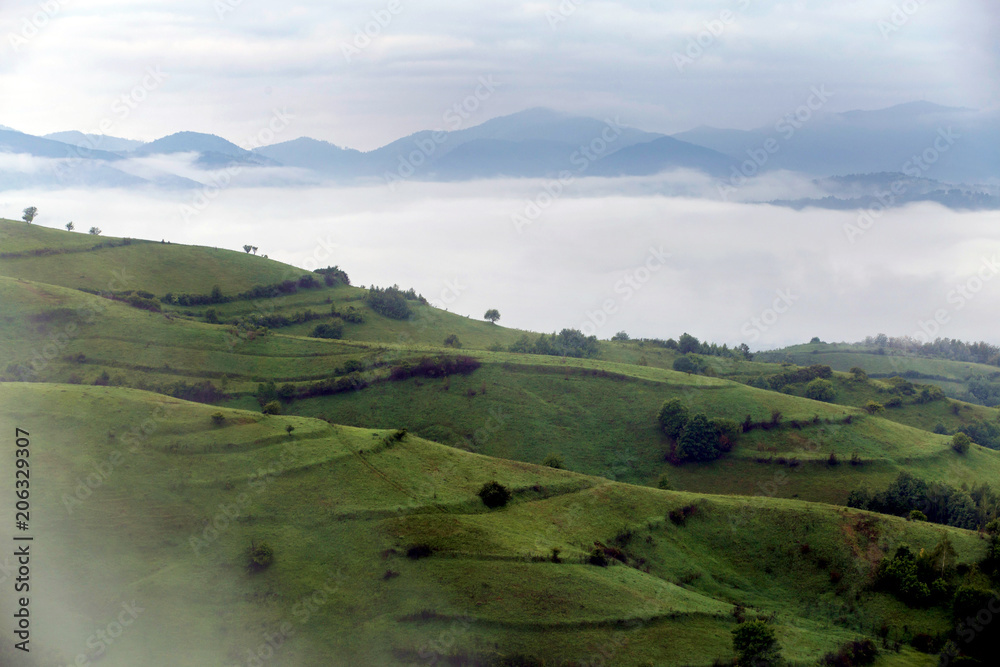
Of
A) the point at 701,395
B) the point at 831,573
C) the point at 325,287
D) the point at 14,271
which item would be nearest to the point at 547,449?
Answer: the point at 701,395

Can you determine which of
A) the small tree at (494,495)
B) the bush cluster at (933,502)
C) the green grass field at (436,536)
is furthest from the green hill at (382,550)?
the bush cluster at (933,502)

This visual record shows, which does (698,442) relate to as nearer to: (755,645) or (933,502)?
(933,502)

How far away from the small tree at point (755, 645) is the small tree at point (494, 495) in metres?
26.1

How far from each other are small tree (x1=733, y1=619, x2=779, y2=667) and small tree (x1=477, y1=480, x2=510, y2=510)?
26.1m

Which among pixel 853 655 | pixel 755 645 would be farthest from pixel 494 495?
pixel 853 655

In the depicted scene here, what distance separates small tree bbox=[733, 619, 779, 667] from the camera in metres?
53.3

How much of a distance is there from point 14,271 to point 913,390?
19906cm

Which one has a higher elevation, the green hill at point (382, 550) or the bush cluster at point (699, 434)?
the bush cluster at point (699, 434)

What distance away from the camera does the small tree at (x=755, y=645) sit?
53.3 meters

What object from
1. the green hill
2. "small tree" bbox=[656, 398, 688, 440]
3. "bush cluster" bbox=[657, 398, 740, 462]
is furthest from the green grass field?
"small tree" bbox=[656, 398, 688, 440]

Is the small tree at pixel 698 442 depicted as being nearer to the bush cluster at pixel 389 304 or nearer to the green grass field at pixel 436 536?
the green grass field at pixel 436 536

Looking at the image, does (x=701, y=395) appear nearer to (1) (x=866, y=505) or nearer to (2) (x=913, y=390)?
(1) (x=866, y=505)

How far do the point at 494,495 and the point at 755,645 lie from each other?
28.2 m

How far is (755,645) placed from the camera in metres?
53.4
